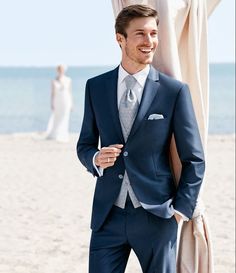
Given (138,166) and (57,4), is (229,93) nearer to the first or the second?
(57,4)

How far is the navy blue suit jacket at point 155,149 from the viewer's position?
3365mm

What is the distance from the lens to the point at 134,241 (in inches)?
133

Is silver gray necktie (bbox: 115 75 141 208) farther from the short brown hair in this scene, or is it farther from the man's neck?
the short brown hair

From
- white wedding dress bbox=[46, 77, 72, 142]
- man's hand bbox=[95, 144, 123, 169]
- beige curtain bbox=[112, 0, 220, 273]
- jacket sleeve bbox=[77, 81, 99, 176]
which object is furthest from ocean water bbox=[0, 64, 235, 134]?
man's hand bbox=[95, 144, 123, 169]

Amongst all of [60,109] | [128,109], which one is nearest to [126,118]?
[128,109]

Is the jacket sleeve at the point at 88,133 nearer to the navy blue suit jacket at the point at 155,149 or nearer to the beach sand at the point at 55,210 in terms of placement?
the navy blue suit jacket at the point at 155,149

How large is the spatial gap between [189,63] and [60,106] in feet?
46.8

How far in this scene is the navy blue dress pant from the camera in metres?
3.38

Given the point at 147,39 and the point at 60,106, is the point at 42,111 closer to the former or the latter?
the point at 60,106

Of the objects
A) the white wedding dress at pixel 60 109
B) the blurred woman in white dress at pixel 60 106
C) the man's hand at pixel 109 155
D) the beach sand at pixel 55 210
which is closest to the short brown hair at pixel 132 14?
the man's hand at pixel 109 155

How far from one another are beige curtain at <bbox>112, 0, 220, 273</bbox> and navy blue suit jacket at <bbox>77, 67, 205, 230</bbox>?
0.64 ft

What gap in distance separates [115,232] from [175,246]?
29 centimetres

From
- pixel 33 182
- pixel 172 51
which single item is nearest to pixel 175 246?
pixel 172 51

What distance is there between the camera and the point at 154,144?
338 cm
